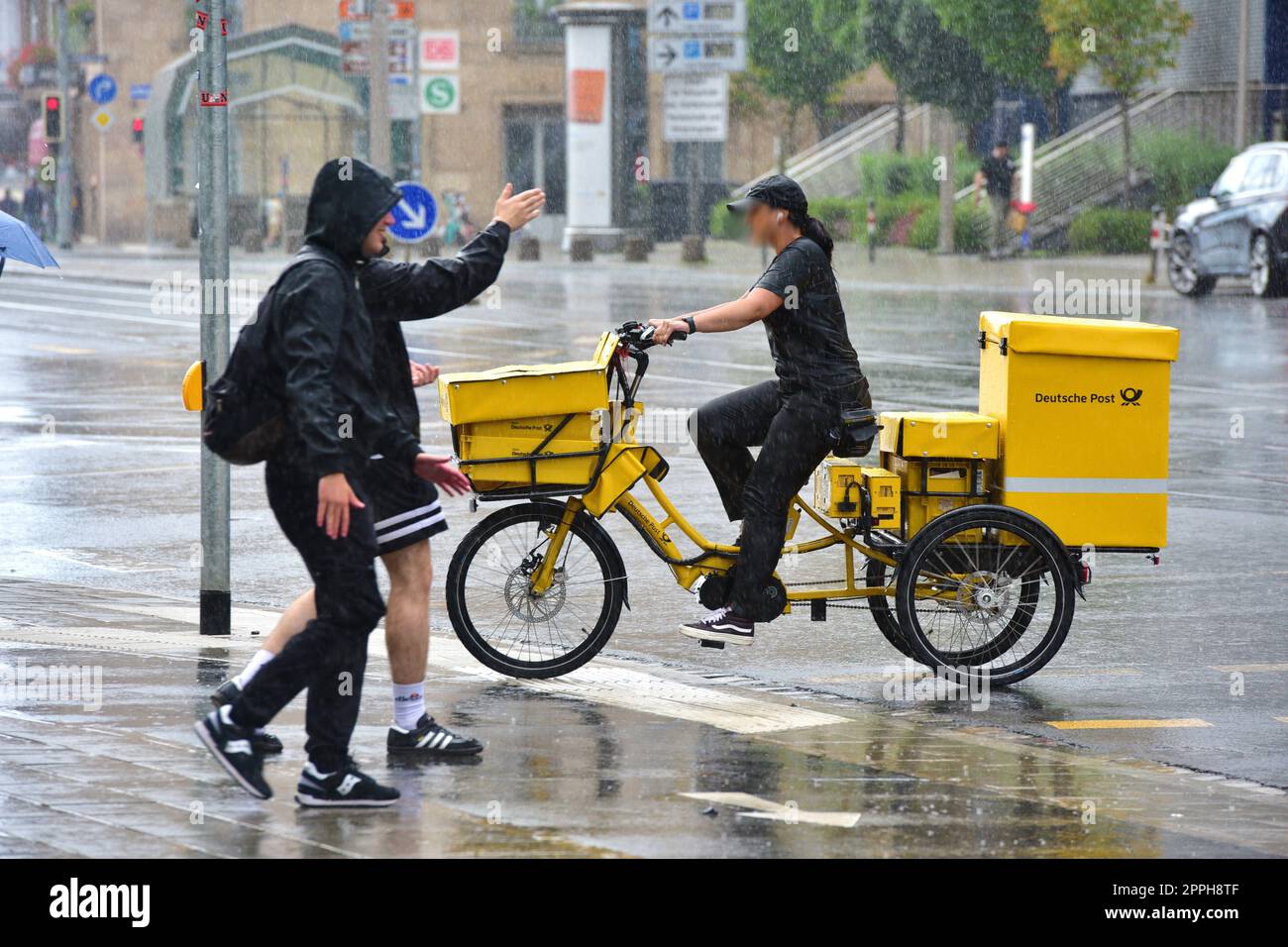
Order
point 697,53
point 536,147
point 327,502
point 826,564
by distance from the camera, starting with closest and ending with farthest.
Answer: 1. point 327,502
2. point 826,564
3. point 697,53
4. point 536,147

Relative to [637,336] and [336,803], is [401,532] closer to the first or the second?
[336,803]

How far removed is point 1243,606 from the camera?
929 centimetres

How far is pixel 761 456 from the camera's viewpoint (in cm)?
748

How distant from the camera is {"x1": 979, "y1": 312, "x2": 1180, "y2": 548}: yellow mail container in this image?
24.8 ft

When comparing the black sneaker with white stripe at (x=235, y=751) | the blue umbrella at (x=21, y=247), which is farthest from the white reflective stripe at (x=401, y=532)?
the blue umbrella at (x=21, y=247)

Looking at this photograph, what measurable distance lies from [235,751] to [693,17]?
118 ft

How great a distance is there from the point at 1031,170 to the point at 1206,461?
2874 cm

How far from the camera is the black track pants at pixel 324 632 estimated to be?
5.52 meters

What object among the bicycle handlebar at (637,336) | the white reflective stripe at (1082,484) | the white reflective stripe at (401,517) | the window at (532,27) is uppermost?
the window at (532,27)

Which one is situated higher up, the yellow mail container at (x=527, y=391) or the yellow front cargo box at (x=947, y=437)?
the yellow mail container at (x=527, y=391)

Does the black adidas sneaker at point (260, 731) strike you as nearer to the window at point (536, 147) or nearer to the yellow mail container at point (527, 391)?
the yellow mail container at point (527, 391)

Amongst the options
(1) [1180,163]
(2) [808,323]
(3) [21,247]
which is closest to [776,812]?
(2) [808,323]

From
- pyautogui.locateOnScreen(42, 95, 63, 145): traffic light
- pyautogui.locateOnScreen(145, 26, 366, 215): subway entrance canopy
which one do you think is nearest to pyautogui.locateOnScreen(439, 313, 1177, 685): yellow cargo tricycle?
pyautogui.locateOnScreen(145, 26, 366, 215): subway entrance canopy

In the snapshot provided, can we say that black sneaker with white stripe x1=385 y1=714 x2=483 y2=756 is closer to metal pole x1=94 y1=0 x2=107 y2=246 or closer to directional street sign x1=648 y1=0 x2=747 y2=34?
directional street sign x1=648 y1=0 x2=747 y2=34
